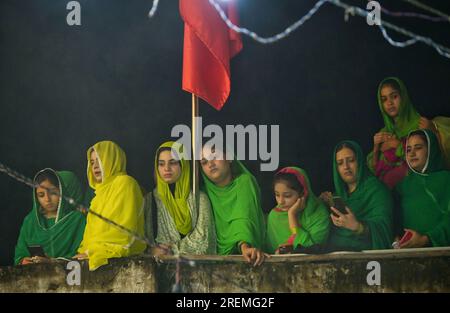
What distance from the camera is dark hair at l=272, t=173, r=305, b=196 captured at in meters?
5.96

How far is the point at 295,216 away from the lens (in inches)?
233

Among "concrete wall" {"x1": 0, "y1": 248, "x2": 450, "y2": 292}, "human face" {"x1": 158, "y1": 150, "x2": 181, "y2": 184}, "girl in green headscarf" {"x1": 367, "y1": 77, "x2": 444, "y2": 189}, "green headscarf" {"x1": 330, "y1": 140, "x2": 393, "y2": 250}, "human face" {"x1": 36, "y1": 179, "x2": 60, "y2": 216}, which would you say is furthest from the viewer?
"human face" {"x1": 36, "y1": 179, "x2": 60, "y2": 216}

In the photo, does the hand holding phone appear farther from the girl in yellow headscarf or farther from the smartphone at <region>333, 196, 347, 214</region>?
the girl in yellow headscarf

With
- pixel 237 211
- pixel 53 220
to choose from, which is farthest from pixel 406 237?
pixel 53 220

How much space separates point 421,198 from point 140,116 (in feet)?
7.92

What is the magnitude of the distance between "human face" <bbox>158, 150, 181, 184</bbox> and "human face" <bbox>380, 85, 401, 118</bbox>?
5.78 feet

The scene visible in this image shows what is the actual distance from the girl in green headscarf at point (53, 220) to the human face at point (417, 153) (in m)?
2.74

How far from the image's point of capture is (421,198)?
5828mm

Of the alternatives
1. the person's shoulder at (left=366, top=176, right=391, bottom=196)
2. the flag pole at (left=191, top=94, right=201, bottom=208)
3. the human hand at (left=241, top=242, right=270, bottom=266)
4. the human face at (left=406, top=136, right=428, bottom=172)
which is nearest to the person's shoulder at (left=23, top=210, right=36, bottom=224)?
the flag pole at (left=191, top=94, right=201, bottom=208)

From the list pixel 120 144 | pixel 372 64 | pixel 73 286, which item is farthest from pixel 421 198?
pixel 73 286

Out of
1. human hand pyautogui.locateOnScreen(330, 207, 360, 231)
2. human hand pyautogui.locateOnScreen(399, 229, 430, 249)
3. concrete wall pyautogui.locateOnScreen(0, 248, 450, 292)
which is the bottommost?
concrete wall pyautogui.locateOnScreen(0, 248, 450, 292)

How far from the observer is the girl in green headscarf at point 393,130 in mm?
5902
